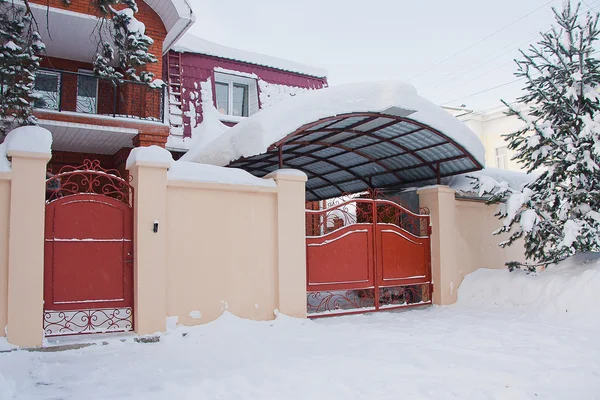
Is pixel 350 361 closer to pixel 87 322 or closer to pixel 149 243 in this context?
pixel 149 243

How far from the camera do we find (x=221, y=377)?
468 centimetres

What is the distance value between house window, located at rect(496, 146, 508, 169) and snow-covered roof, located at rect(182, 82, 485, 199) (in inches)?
659

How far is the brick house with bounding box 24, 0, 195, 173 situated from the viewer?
10.3 meters

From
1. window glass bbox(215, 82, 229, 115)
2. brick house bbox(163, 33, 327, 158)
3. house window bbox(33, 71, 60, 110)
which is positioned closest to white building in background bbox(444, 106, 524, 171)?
brick house bbox(163, 33, 327, 158)

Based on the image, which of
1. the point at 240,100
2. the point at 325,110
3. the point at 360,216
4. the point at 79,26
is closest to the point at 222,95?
the point at 240,100

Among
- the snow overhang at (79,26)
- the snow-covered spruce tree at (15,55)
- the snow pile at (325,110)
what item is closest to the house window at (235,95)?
the snow overhang at (79,26)

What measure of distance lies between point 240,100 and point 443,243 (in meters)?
7.60

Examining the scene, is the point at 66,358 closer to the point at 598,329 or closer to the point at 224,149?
the point at 224,149

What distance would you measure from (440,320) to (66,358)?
5.45 metres

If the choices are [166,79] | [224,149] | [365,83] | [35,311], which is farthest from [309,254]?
[166,79]

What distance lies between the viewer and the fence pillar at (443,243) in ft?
30.3

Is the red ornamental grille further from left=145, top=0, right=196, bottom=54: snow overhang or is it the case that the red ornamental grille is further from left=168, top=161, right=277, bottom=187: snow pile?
left=145, top=0, right=196, bottom=54: snow overhang

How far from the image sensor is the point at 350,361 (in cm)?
527

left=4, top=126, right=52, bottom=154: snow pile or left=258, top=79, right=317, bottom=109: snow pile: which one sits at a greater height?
left=258, top=79, right=317, bottom=109: snow pile
